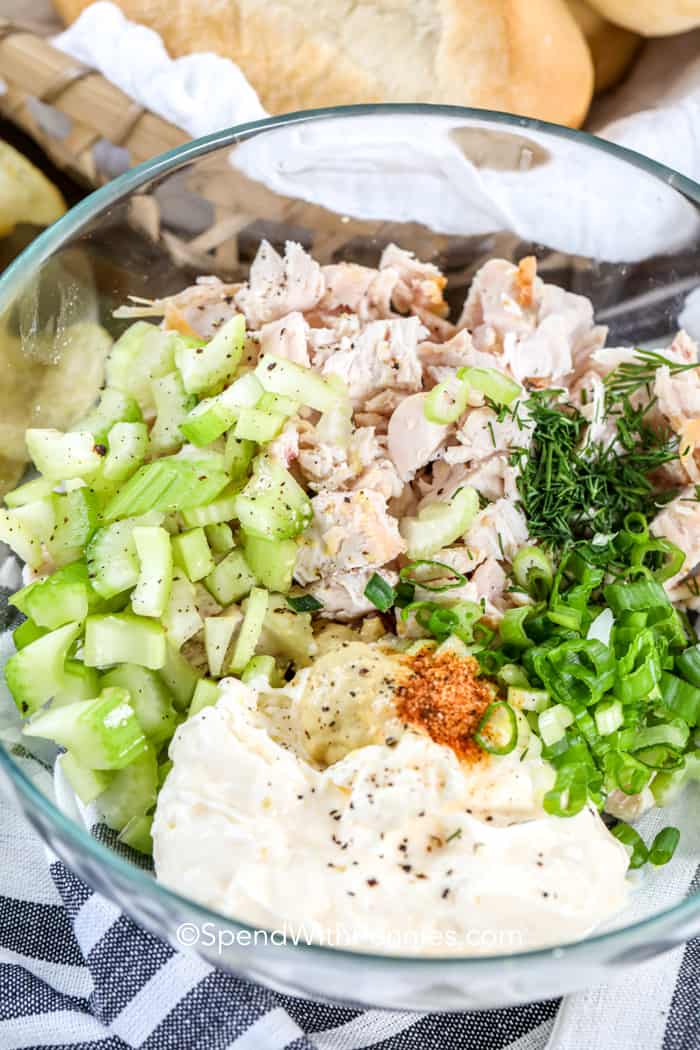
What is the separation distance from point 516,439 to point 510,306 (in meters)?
0.37

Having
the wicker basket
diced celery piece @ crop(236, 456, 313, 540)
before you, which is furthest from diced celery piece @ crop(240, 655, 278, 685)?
the wicker basket

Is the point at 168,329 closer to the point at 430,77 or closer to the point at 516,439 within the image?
the point at 516,439

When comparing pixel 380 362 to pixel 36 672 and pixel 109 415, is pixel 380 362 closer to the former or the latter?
pixel 109 415

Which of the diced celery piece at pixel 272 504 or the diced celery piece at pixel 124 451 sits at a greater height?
the diced celery piece at pixel 124 451

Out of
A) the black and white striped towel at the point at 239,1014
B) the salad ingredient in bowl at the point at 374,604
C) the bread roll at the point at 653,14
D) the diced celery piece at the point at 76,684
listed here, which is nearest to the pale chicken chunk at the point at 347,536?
the salad ingredient in bowl at the point at 374,604

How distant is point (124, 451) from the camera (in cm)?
224

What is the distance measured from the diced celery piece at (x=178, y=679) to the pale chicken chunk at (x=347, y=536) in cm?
29

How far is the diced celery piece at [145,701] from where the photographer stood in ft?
6.66

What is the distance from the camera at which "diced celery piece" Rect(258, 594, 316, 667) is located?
6.97 feet

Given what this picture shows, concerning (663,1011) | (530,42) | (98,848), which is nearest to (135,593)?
(98,848)

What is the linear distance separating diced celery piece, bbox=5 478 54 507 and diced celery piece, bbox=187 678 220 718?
55 centimetres

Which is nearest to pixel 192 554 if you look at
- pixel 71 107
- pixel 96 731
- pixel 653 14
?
pixel 96 731

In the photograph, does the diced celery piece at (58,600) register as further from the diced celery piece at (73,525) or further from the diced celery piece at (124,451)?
the diced celery piece at (124,451)

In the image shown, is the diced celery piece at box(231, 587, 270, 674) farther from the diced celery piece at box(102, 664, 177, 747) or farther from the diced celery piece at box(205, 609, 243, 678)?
the diced celery piece at box(102, 664, 177, 747)
